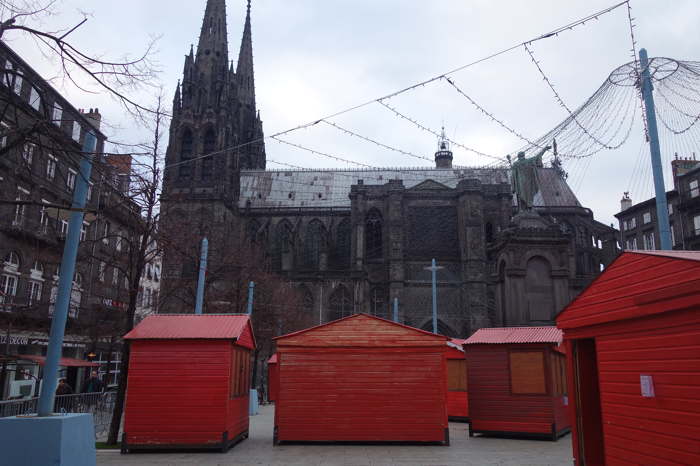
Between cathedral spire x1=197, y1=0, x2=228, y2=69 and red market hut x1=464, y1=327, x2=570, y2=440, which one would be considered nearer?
red market hut x1=464, y1=327, x2=570, y2=440

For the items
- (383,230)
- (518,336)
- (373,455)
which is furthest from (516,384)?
(383,230)

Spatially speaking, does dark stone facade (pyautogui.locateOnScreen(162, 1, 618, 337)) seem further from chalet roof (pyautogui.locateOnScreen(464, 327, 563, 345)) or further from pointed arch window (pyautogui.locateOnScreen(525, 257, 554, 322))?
chalet roof (pyautogui.locateOnScreen(464, 327, 563, 345))

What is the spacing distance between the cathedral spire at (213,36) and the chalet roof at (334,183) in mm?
13982

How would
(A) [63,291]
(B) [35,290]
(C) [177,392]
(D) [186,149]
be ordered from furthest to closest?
1. (D) [186,149]
2. (B) [35,290]
3. (C) [177,392]
4. (A) [63,291]

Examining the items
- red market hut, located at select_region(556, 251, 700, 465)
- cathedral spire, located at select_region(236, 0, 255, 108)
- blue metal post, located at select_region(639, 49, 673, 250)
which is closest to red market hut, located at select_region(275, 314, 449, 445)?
red market hut, located at select_region(556, 251, 700, 465)

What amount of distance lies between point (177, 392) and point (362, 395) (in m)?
4.55

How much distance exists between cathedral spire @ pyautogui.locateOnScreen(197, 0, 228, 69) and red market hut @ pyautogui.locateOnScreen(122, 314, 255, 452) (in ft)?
159

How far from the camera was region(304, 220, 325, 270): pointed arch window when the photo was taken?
5803 cm

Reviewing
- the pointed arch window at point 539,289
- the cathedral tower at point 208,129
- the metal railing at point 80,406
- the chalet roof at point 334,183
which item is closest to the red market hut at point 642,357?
the pointed arch window at point 539,289

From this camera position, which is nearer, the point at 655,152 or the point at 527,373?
the point at 655,152

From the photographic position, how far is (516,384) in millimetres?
15938

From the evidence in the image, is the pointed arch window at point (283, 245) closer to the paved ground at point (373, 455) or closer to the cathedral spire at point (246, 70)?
the cathedral spire at point (246, 70)

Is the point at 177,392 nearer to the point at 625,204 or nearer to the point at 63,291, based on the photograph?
the point at 63,291

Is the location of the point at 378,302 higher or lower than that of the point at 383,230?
lower
